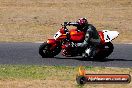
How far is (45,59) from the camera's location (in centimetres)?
1853

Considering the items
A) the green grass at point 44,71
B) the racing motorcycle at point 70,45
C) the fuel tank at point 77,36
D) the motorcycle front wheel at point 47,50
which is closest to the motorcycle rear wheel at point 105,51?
the racing motorcycle at point 70,45

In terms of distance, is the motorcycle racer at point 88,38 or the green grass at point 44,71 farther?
the motorcycle racer at point 88,38

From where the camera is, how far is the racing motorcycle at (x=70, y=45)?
18641mm

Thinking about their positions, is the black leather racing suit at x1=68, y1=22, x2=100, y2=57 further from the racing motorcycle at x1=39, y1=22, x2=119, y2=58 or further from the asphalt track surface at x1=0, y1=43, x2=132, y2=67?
the asphalt track surface at x1=0, y1=43, x2=132, y2=67

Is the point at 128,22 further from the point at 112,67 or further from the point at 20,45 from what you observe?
the point at 112,67

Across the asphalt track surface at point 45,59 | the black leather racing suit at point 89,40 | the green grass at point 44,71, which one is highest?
the black leather racing suit at point 89,40

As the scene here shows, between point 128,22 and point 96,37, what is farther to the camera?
point 128,22

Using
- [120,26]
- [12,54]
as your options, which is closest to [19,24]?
[120,26]

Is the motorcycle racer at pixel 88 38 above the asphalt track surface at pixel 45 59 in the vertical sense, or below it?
above

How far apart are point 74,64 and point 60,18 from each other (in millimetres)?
12385

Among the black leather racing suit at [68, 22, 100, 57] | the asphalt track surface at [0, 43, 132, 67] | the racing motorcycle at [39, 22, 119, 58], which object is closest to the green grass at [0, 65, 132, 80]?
the asphalt track surface at [0, 43, 132, 67]

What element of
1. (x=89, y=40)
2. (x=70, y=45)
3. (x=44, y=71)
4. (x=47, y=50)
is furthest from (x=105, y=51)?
(x=44, y=71)

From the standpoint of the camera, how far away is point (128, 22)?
29.3 meters

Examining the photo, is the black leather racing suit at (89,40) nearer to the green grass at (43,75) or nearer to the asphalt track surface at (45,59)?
the asphalt track surface at (45,59)
